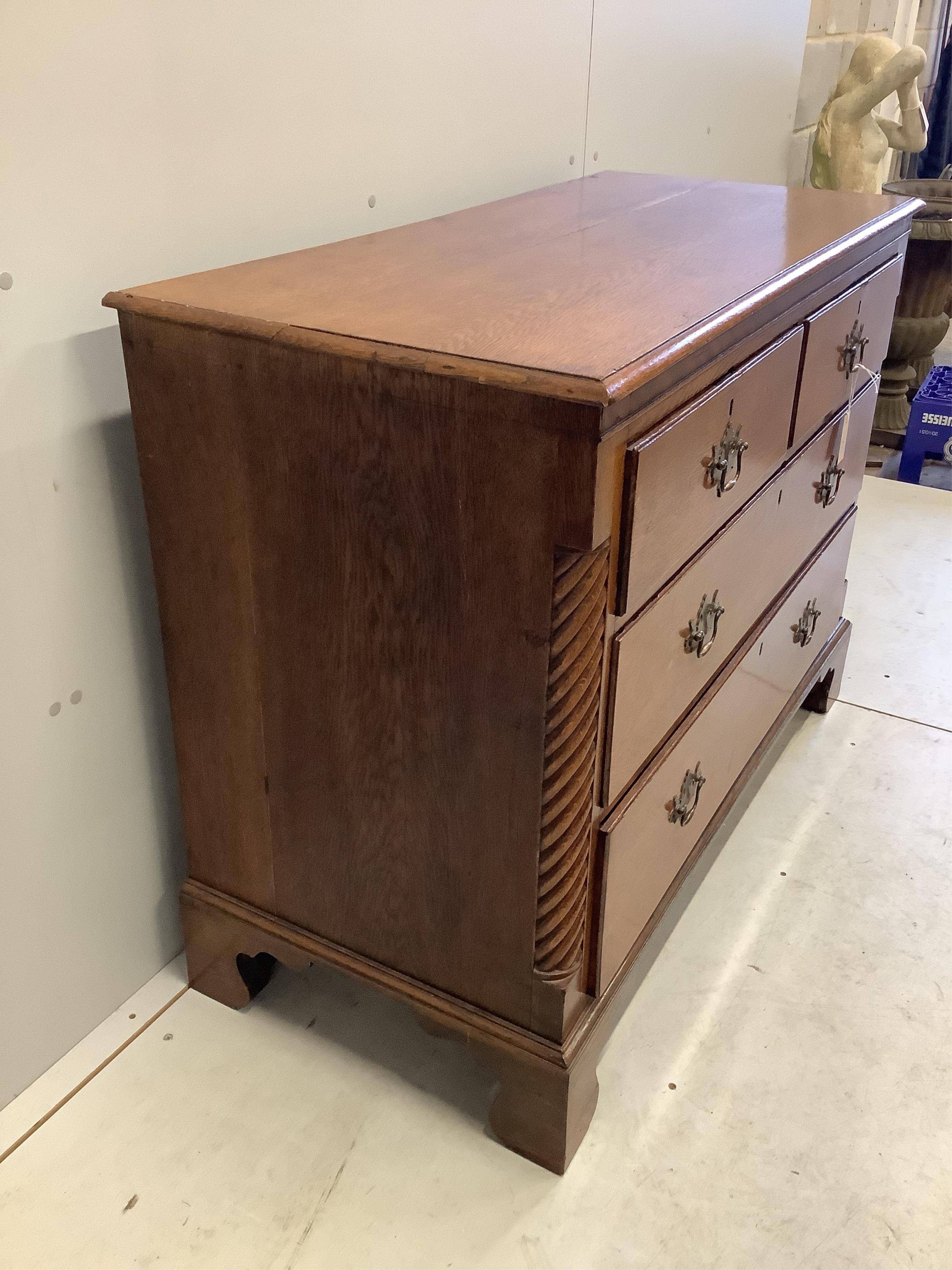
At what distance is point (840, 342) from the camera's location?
1.47 meters

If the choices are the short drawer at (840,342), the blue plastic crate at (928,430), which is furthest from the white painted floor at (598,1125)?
the blue plastic crate at (928,430)

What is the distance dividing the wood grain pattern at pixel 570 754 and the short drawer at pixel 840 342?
0.56 metres

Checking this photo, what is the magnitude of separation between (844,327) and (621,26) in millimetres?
783

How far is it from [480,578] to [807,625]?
0.91 m

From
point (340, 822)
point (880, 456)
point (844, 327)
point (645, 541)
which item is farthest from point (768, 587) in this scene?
point (880, 456)

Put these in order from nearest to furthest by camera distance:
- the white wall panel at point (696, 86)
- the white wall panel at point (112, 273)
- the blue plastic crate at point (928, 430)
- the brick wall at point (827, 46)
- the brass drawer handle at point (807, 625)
A: 1. the white wall panel at point (112, 273)
2. the brass drawer handle at point (807, 625)
3. the white wall panel at point (696, 86)
4. the blue plastic crate at point (928, 430)
5. the brick wall at point (827, 46)

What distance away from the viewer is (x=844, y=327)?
→ 148 cm

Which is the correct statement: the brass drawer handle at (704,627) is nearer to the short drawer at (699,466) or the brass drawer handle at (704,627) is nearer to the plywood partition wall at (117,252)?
the short drawer at (699,466)

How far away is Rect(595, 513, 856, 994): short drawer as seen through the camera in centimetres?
118

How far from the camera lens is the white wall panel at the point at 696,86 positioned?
1910mm

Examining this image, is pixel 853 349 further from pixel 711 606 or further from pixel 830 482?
pixel 711 606

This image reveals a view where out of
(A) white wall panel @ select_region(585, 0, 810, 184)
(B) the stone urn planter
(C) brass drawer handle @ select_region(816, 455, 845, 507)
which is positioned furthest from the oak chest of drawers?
(B) the stone urn planter

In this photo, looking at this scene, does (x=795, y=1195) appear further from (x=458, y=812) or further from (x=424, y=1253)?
(x=458, y=812)

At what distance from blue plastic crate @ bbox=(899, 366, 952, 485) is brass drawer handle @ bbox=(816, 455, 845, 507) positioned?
4.79 feet
